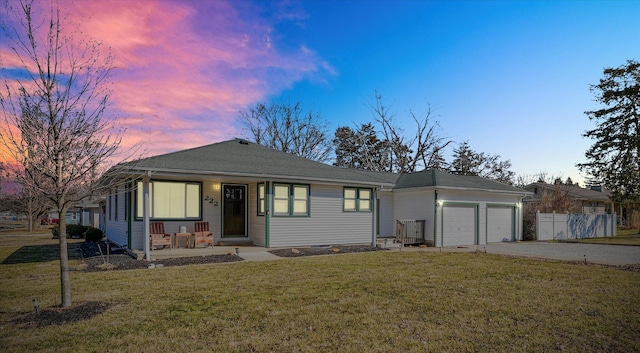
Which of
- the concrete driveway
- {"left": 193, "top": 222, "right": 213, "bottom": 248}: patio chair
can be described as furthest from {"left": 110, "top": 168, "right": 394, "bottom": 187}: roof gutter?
the concrete driveway

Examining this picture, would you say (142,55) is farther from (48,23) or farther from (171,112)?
(48,23)

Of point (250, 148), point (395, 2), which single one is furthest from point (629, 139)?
point (250, 148)

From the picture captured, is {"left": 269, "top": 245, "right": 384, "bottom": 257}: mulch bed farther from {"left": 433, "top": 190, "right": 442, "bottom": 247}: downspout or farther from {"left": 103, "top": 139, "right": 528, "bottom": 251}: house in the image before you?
{"left": 433, "top": 190, "right": 442, "bottom": 247}: downspout

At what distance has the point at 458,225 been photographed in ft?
58.5

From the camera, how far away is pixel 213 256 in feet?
38.2

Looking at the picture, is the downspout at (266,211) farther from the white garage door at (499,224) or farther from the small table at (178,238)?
the white garage door at (499,224)

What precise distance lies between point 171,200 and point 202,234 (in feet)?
5.49

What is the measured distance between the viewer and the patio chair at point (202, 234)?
510 inches

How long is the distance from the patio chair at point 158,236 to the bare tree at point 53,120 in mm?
6043

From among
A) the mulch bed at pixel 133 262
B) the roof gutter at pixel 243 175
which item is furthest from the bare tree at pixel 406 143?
the mulch bed at pixel 133 262

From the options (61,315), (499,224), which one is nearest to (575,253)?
(499,224)

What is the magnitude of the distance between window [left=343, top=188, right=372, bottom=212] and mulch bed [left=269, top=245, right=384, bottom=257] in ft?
5.56

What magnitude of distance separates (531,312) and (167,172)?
34.1ft

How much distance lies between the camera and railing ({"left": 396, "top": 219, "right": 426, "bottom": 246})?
1705 centimetres
